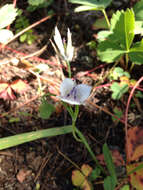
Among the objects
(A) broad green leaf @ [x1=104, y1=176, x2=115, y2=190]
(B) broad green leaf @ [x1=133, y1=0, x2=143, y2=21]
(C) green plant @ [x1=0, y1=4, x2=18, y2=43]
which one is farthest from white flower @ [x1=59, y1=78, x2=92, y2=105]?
(B) broad green leaf @ [x1=133, y1=0, x2=143, y2=21]

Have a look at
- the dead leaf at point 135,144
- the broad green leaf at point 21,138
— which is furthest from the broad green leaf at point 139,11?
the broad green leaf at point 21,138

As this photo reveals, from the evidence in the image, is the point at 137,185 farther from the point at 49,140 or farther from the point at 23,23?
the point at 23,23

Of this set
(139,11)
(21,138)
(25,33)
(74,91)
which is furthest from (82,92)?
(25,33)

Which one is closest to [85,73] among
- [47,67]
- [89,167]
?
[47,67]

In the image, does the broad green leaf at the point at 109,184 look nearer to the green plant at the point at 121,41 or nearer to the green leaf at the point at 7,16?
Answer: the green plant at the point at 121,41

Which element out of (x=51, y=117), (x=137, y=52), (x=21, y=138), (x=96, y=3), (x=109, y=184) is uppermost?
(x=96, y=3)

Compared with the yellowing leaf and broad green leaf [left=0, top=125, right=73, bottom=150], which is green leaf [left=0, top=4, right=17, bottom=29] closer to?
broad green leaf [left=0, top=125, right=73, bottom=150]

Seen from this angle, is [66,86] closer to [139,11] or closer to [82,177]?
[82,177]
